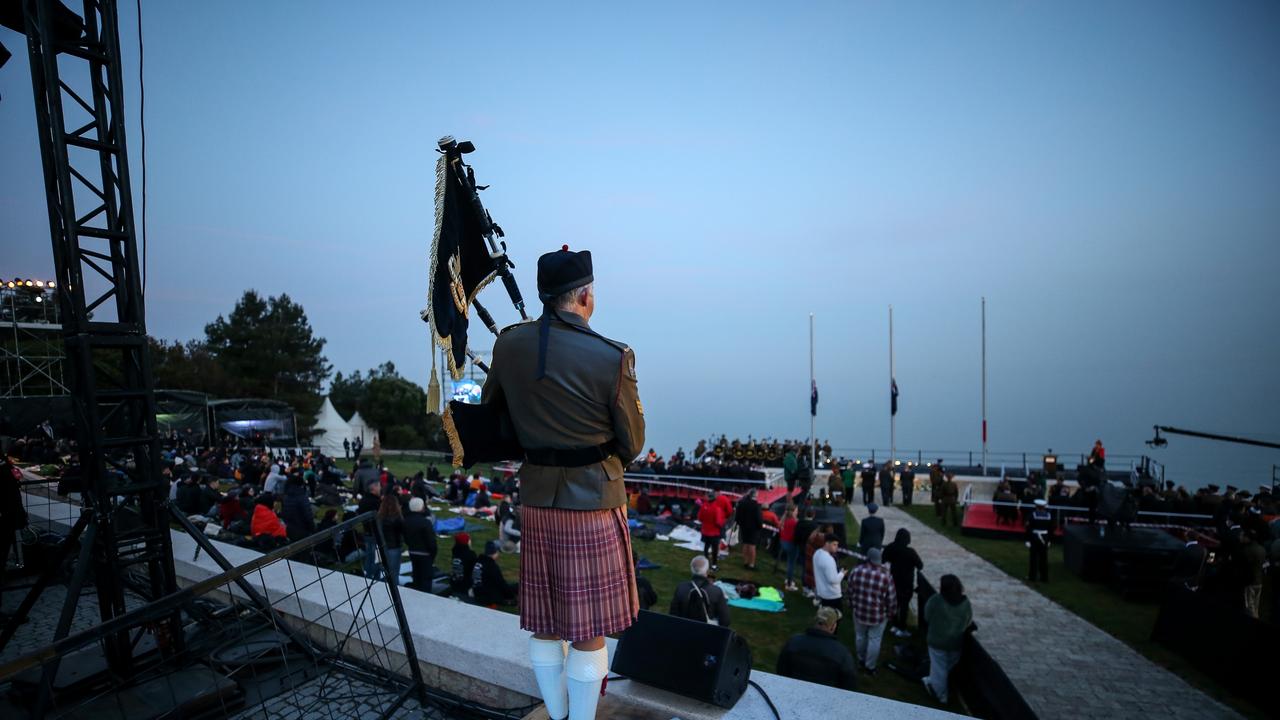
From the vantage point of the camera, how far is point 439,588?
921cm

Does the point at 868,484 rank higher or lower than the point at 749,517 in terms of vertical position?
lower

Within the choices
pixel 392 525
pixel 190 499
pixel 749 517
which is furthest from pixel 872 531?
pixel 190 499

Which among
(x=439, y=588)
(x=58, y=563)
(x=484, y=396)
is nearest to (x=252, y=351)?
(x=439, y=588)

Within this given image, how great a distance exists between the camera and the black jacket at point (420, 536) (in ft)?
29.0

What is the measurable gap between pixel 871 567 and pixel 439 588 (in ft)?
20.7

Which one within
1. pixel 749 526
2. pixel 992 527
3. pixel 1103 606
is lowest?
pixel 1103 606

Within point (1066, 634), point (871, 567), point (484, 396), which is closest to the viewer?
point (484, 396)

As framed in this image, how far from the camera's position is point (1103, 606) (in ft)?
33.0

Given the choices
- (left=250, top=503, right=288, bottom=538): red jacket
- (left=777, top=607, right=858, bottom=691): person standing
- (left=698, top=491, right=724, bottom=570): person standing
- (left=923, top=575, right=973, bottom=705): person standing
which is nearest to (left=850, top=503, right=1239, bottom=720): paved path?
(left=923, top=575, right=973, bottom=705): person standing

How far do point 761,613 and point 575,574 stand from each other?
27.6 feet

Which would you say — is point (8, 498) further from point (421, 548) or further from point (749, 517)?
point (749, 517)

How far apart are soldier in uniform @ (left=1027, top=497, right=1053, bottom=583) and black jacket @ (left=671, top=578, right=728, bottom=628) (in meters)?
8.11

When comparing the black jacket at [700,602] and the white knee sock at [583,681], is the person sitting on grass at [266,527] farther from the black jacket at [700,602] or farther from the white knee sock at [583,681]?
the white knee sock at [583,681]

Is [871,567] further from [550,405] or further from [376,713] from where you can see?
[550,405]
